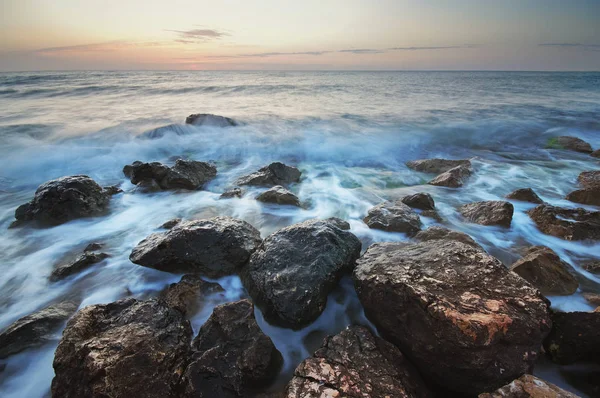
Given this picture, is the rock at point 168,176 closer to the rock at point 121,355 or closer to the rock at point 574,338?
the rock at point 121,355

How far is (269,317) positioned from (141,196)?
4351 millimetres

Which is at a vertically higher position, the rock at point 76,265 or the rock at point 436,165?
the rock at point 76,265

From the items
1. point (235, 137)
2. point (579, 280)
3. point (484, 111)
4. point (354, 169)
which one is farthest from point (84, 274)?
point (484, 111)

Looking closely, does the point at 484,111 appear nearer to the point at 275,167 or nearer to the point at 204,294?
the point at 275,167

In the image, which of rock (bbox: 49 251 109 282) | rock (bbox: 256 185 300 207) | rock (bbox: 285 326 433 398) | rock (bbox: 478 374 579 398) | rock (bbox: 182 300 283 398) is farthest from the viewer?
rock (bbox: 256 185 300 207)

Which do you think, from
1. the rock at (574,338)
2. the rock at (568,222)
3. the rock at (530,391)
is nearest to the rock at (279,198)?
the rock at (568,222)

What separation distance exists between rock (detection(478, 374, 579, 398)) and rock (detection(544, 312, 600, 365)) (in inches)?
35.8

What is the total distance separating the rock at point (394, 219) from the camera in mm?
4375

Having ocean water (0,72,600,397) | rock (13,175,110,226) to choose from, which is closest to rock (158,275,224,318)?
ocean water (0,72,600,397)

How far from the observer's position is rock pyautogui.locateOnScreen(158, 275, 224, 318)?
299 centimetres

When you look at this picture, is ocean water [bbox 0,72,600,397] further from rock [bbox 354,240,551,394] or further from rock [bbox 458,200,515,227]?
rock [bbox 354,240,551,394]

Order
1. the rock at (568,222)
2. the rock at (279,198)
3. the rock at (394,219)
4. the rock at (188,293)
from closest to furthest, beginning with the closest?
the rock at (188,293) < the rock at (568,222) < the rock at (394,219) < the rock at (279,198)

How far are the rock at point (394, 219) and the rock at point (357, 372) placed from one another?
88.8 inches

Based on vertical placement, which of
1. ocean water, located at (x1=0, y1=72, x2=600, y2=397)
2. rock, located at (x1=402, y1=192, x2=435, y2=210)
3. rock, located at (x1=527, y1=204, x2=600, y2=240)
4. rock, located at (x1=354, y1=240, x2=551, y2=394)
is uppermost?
rock, located at (x1=354, y1=240, x2=551, y2=394)
